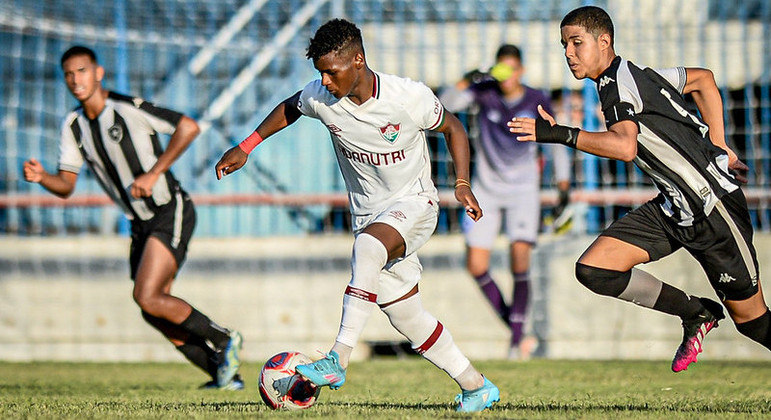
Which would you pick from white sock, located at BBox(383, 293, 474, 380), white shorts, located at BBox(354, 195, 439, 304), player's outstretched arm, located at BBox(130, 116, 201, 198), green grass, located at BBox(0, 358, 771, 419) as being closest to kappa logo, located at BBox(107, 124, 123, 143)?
player's outstretched arm, located at BBox(130, 116, 201, 198)

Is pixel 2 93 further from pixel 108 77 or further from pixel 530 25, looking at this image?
pixel 530 25

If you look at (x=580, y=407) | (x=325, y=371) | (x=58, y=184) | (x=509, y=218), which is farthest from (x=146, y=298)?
(x=509, y=218)

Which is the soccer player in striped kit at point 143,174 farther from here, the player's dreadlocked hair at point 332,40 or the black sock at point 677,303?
the black sock at point 677,303

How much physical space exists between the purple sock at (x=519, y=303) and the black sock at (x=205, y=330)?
313cm

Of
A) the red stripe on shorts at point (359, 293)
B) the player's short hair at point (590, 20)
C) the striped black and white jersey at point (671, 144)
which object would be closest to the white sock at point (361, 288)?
the red stripe on shorts at point (359, 293)

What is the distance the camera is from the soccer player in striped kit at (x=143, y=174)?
7699 mm

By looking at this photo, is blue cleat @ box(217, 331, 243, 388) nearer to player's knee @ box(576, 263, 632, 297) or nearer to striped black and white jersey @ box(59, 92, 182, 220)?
striped black and white jersey @ box(59, 92, 182, 220)

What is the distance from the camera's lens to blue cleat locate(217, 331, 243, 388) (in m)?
7.71

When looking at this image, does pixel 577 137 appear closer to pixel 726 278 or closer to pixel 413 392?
pixel 726 278

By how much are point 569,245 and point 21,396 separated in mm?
5314

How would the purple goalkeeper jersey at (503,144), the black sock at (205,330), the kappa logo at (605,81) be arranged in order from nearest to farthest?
the kappa logo at (605,81)
the black sock at (205,330)
the purple goalkeeper jersey at (503,144)

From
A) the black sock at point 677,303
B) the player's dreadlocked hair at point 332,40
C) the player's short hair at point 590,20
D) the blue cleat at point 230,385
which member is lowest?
the blue cleat at point 230,385

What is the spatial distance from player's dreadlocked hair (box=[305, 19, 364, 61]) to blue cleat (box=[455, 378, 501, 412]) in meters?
1.72

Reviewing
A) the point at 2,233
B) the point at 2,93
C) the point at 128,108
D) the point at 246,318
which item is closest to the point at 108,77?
the point at 2,93
